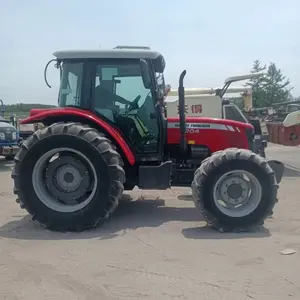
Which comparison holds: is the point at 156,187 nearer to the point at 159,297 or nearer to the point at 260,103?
the point at 159,297

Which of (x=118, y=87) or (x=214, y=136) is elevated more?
(x=118, y=87)

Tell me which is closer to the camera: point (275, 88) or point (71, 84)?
point (71, 84)

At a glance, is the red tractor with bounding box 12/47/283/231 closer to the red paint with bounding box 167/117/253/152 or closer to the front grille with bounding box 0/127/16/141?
the red paint with bounding box 167/117/253/152

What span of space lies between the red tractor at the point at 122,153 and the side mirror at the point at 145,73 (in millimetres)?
14

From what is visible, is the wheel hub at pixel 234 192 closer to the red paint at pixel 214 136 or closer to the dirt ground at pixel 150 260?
the dirt ground at pixel 150 260

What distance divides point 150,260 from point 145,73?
273 cm

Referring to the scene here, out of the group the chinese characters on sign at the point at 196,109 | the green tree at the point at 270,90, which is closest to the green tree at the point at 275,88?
the green tree at the point at 270,90

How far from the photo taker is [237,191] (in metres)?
6.32

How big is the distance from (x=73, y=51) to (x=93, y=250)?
116 inches

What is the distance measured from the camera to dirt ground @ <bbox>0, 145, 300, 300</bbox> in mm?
4172

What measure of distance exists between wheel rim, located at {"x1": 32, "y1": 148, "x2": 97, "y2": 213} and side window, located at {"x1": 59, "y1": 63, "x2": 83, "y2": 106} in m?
0.81

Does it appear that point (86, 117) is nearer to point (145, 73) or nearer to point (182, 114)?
point (145, 73)

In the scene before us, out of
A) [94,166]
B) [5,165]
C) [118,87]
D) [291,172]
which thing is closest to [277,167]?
[118,87]

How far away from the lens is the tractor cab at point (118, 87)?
6.68 meters
